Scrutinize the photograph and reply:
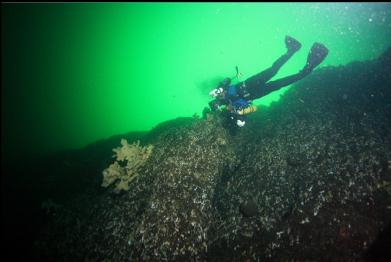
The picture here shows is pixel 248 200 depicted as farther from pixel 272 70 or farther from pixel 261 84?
pixel 272 70

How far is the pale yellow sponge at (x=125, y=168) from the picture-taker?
1268 cm

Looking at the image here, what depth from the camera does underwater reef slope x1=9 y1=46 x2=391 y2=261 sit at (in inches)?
350

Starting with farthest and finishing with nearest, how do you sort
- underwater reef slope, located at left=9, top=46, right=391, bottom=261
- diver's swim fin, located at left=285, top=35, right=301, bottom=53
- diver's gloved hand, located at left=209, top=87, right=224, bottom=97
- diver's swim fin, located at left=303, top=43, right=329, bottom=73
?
diver's swim fin, located at left=285, top=35, right=301, bottom=53, diver's swim fin, located at left=303, top=43, right=329, bottom=73, diver's gloved hand, located at left=209, top=87, right=224, bottom=97, underwater reef slope, located at left=9, top=46, right=391, bottom=261

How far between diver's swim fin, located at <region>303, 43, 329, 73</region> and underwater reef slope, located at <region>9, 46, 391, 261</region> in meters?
3.20

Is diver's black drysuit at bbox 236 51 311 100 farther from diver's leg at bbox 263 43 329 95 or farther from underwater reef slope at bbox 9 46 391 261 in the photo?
underwater reef slope at bbox 9 46 391 261

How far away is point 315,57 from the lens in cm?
1664

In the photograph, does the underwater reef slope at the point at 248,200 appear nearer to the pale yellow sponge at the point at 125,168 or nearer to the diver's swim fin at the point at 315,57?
the pale yellow sponge at the point at 125,168

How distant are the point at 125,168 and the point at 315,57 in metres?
15.4

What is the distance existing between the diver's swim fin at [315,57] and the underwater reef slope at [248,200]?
320 centimetres

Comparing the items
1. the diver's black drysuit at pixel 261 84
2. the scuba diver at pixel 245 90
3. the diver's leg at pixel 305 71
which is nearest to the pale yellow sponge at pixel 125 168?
the scuba diver at pixel 245 90

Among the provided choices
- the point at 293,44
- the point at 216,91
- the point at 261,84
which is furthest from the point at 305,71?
the point at 216,91

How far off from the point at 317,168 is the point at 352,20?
67758 millimetres

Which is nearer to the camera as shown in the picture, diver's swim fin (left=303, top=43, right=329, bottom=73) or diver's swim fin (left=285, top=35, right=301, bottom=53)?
diver's swim fin (left=303, top=43, right=329, bottom=73)

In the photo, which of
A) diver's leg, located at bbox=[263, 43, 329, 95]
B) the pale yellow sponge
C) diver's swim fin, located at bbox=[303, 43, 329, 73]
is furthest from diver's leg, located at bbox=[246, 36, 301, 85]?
the pale yellow sponge
